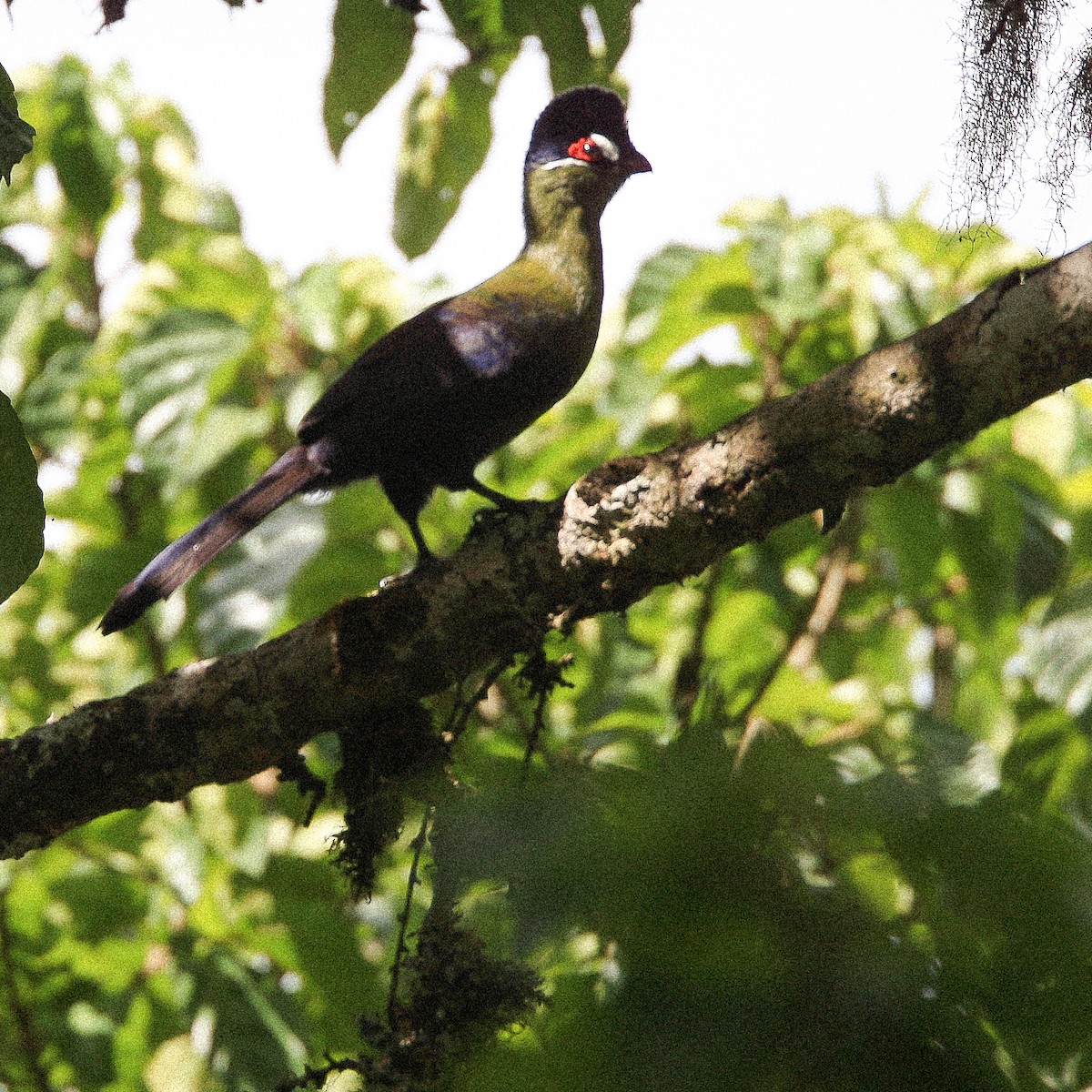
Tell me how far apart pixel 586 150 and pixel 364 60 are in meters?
1.44

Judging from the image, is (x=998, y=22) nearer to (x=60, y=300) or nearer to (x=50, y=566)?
(x=60, y=300)

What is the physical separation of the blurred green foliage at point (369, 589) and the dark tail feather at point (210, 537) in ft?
1.11

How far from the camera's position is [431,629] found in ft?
6.82

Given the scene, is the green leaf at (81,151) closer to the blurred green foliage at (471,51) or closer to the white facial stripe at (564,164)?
the white facial stripe at (564,164)

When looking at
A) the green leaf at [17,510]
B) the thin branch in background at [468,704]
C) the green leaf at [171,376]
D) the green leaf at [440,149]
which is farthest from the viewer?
the green leaf at [171,376]

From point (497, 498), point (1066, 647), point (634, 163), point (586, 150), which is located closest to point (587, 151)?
point (586, 150)

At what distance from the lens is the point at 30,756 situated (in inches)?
83.6

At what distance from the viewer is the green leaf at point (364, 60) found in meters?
2.00

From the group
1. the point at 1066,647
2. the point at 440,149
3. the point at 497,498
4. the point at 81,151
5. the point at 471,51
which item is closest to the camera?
the point at 471,51

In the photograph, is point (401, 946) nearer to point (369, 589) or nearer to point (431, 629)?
point (431, 629)

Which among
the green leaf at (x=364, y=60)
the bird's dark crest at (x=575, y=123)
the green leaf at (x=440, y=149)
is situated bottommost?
the bird's dark crest at (x=575, y=123)

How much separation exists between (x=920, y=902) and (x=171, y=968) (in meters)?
2.81

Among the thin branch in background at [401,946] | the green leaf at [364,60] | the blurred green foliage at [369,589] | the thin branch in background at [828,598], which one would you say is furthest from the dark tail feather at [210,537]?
the thin branch in background at [828,598]

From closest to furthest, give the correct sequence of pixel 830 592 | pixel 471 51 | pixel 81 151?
pixel 471 51 < pixel 830 592 < pixel 81 151
